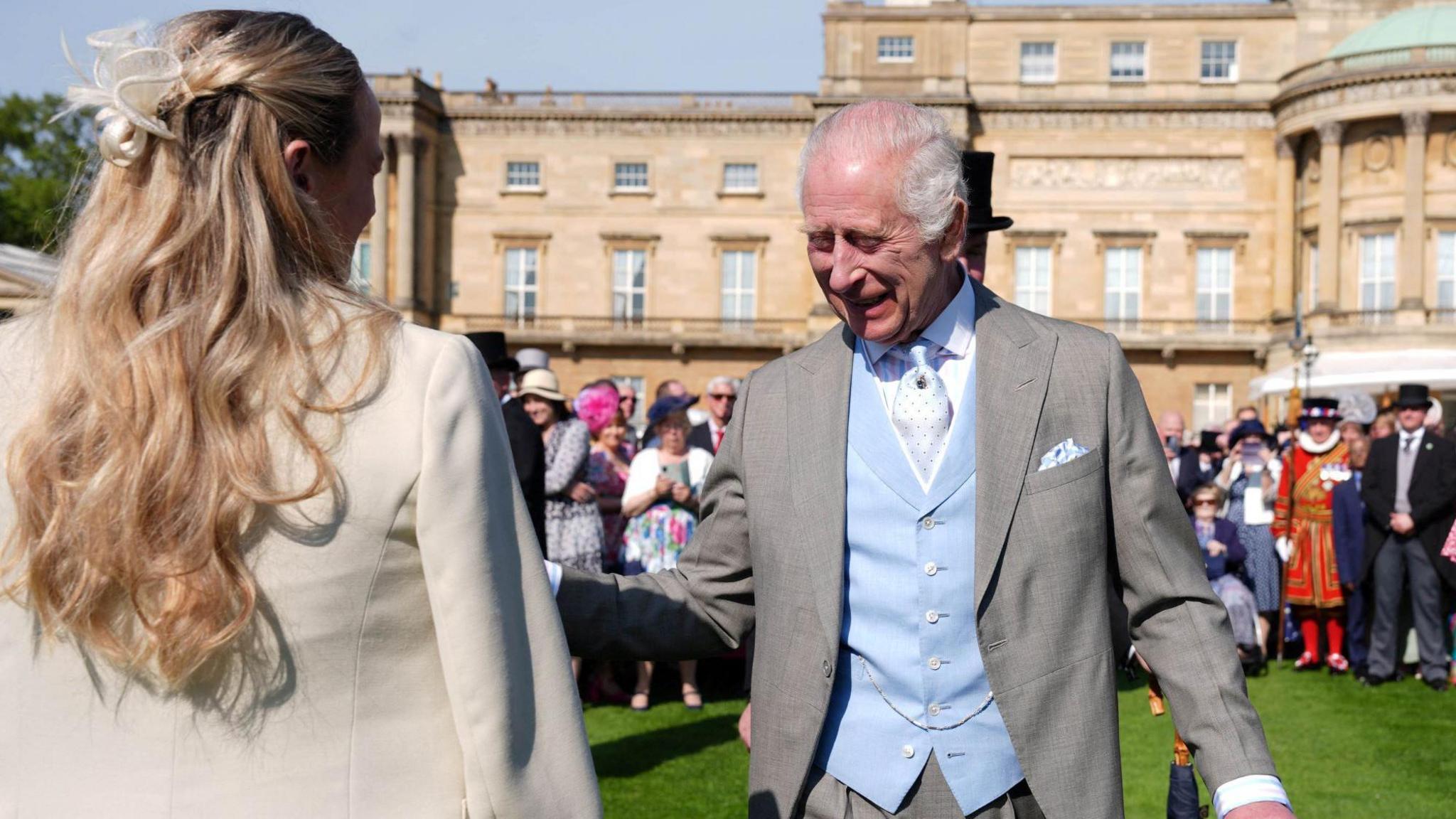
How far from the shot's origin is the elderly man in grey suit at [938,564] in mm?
2715

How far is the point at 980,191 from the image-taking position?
4.59m

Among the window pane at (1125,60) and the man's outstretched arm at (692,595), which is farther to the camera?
the window pane at (1125,60)

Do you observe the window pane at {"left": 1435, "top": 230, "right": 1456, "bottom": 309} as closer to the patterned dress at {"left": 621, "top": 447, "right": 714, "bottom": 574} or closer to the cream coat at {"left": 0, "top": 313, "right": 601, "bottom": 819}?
the patterned dress at {"left": 621, "top": 447, "right": 714, "bottom": 574}

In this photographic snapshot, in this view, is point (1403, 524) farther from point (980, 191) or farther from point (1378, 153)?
point (1378, 153)

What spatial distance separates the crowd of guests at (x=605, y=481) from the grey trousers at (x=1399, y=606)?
18.4 ft

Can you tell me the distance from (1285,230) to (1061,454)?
42.4 m

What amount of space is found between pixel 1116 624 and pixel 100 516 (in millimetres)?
2062

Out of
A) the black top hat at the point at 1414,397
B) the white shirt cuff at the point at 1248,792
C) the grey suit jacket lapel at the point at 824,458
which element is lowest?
the white shirt cuff at the point at 1248,792

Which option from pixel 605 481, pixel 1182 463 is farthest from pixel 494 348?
pixel 1182 463

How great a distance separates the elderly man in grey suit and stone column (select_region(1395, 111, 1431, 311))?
3961cm

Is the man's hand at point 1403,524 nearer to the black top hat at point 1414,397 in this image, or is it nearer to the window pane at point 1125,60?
the black top hat at point 1414,397

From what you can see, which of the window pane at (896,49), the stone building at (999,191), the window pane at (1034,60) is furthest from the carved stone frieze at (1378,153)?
the window pane at (896,49)

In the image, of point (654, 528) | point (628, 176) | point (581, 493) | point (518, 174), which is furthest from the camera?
point (518, 174)

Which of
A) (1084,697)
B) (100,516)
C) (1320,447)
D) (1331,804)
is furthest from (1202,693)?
(1320,447)
